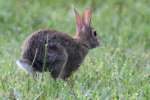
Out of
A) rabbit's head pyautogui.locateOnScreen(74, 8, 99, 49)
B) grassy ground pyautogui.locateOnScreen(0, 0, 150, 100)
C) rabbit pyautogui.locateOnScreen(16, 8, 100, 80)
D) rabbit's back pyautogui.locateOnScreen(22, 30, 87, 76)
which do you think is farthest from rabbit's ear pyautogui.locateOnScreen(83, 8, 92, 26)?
rabbit's back pyautogui.locateOnScreen(22, 30, 87, 76)

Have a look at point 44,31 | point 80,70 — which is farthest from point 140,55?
point 44,31

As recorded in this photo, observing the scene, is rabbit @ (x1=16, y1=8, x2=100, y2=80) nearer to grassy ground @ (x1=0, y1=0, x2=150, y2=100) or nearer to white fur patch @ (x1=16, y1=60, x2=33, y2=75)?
white fur patch @ (x1=16, y1=60, x2=33, y2=75)

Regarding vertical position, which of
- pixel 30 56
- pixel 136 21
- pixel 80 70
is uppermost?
pixel 30 56

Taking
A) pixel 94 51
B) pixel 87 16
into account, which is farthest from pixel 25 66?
→ pixel 94 51

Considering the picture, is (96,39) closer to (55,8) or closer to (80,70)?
(80,70)

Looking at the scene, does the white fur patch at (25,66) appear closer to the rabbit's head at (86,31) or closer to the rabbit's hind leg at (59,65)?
the rabbit's hind leg at (59,65)

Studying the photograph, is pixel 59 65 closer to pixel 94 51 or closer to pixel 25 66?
pixel 25 66
